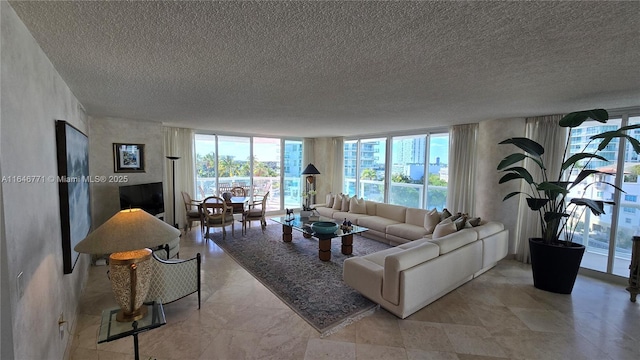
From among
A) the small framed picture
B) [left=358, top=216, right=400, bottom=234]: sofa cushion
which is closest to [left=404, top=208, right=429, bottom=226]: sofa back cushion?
[left=358, top=216, right=400, bottom=234]: sofa cushion

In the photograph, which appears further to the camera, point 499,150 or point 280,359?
point 499,150

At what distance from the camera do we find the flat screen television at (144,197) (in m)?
4.45

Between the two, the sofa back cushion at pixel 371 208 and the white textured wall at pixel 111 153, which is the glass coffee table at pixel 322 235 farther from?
the white textured wall at pixel 111 153

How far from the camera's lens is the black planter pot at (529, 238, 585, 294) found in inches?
129

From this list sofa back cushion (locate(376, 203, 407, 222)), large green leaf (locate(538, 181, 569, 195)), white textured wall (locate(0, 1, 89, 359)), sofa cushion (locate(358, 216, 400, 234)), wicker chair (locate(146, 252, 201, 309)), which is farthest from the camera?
sofa back cushion (locate(376, 203, 407, 222))

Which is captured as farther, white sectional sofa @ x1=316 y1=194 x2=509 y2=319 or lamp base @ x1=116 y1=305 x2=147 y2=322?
white sectional sofa @ x1=316 y1=194 x2=509 y2=319

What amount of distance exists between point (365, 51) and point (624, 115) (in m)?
4.38

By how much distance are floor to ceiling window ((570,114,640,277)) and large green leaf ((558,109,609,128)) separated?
0.96 metres

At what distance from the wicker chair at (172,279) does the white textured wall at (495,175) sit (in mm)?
4650

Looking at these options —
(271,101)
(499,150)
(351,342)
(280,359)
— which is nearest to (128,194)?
(271,101)

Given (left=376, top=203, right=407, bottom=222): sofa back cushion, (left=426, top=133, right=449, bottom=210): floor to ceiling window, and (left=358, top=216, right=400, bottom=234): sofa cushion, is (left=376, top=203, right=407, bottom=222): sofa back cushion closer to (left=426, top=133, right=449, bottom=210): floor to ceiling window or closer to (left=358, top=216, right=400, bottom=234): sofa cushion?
(left=358, top=216, right=400, bottom=234): sofa cushion

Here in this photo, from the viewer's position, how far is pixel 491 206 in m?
4.52

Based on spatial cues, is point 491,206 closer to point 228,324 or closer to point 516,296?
point 516,296

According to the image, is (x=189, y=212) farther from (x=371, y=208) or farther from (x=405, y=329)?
(x=405, y=329)
